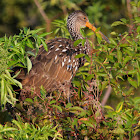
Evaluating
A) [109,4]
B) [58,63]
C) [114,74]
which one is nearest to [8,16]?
[109,4]

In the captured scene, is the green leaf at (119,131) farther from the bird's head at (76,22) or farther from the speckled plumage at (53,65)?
the bird's head at (76,22)

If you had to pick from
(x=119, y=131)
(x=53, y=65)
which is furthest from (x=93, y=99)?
(x=53, y=65)

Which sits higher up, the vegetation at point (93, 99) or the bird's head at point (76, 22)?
the bird's head at point (76, 22)

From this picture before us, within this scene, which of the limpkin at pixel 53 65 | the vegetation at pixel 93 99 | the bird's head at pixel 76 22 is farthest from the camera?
the bird's head at pixel 76 22

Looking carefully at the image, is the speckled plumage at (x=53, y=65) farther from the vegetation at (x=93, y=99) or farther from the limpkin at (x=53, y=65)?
the vegetation at (x=93, y=99)

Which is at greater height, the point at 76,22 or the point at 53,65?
the point at 76,22

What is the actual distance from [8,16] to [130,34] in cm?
629

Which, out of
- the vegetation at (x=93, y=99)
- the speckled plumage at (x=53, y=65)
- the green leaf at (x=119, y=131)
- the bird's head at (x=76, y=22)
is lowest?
the green leaf at (x=119, y=131)

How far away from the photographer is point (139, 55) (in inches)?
155

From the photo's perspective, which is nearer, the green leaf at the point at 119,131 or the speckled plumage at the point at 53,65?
the green leaf at the point at 119,131

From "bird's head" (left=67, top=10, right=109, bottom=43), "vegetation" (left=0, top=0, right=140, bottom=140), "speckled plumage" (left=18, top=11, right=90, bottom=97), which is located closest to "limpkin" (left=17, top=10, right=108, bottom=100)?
"speckled plumage" (left=18, top=11, right=90, bottom=97)

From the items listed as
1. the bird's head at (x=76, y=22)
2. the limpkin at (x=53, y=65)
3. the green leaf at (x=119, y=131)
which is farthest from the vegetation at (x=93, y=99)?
the bird's head at (x=76, y=22)

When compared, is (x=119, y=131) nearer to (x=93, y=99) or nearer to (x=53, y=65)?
(x=93, y=99)

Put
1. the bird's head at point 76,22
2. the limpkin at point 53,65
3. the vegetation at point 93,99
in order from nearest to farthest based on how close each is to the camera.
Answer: the vegetation at point 93,99 < the limpkin at point 53,65 < the bird's head at point 76,22
